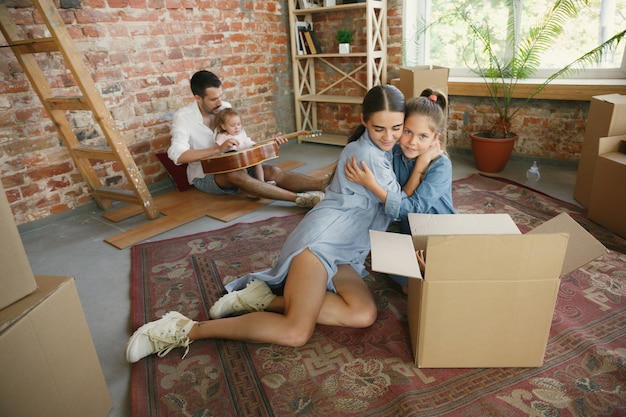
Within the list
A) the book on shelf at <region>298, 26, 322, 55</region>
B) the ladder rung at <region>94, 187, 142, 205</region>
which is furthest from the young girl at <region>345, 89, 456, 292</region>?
the book on shelf at <region>298, 26, 322, 55</region>

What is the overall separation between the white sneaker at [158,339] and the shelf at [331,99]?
117 inches

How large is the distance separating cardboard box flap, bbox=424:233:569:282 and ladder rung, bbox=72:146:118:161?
84.7 inches

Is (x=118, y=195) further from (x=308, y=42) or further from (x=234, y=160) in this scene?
(x=308, y=42)

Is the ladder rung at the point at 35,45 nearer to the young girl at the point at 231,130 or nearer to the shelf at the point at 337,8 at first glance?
the young girl at the point at 231,130

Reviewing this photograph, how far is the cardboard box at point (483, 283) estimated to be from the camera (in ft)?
3.76

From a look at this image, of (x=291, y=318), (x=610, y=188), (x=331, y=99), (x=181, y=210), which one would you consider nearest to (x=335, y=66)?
(x=331, y=99)

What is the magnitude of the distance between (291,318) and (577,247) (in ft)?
3.11

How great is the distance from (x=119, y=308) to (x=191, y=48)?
93.9 inches

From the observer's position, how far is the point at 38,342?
39.4 inches

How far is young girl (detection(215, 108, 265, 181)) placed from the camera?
2873mm

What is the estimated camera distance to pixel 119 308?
72.4 inches

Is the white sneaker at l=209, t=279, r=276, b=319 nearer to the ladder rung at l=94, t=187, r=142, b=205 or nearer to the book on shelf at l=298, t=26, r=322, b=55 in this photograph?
the ladder rung at l=94, t=187, r=142, b=205

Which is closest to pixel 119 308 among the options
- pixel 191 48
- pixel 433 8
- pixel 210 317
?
pixel 210 317

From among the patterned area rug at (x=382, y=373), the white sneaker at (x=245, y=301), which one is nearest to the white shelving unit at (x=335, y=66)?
the patterned area rug at (x=382, y=373)
